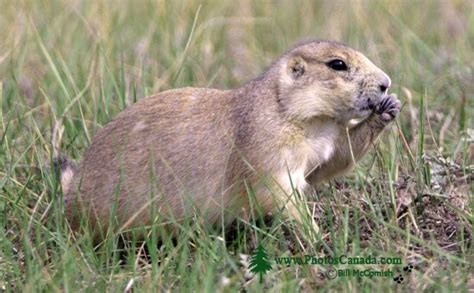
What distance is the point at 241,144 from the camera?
18.8 feet

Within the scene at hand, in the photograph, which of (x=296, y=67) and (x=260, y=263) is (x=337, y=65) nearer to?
(x=296, y=67)

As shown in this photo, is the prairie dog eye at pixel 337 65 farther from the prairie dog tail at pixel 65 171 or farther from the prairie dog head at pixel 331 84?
the prairie dog tail at pixel 65 171

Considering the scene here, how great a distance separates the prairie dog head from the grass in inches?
15.4

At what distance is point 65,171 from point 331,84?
1512 mm

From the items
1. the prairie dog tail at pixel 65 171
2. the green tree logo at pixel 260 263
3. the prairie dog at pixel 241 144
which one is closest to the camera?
the green tree logo at pixel 260 263

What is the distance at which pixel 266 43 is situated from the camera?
916cm

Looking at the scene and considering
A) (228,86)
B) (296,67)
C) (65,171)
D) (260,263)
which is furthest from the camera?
(228,86)

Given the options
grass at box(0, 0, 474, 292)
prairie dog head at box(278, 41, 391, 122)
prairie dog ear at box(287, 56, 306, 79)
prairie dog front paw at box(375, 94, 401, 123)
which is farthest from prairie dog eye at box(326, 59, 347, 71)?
grass at box(0, 0, 474, 292)

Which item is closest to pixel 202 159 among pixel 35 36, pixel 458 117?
pixel 458 117

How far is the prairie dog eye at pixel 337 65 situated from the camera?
5.69m

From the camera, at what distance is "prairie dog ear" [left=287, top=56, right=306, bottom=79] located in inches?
229

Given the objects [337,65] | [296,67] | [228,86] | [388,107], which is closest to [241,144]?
[296,67]

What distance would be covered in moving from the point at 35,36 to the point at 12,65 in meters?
0.40

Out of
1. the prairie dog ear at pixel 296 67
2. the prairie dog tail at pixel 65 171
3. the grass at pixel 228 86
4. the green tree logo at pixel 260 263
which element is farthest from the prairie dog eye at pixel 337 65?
the prairie dog tail at pixel 65 171
